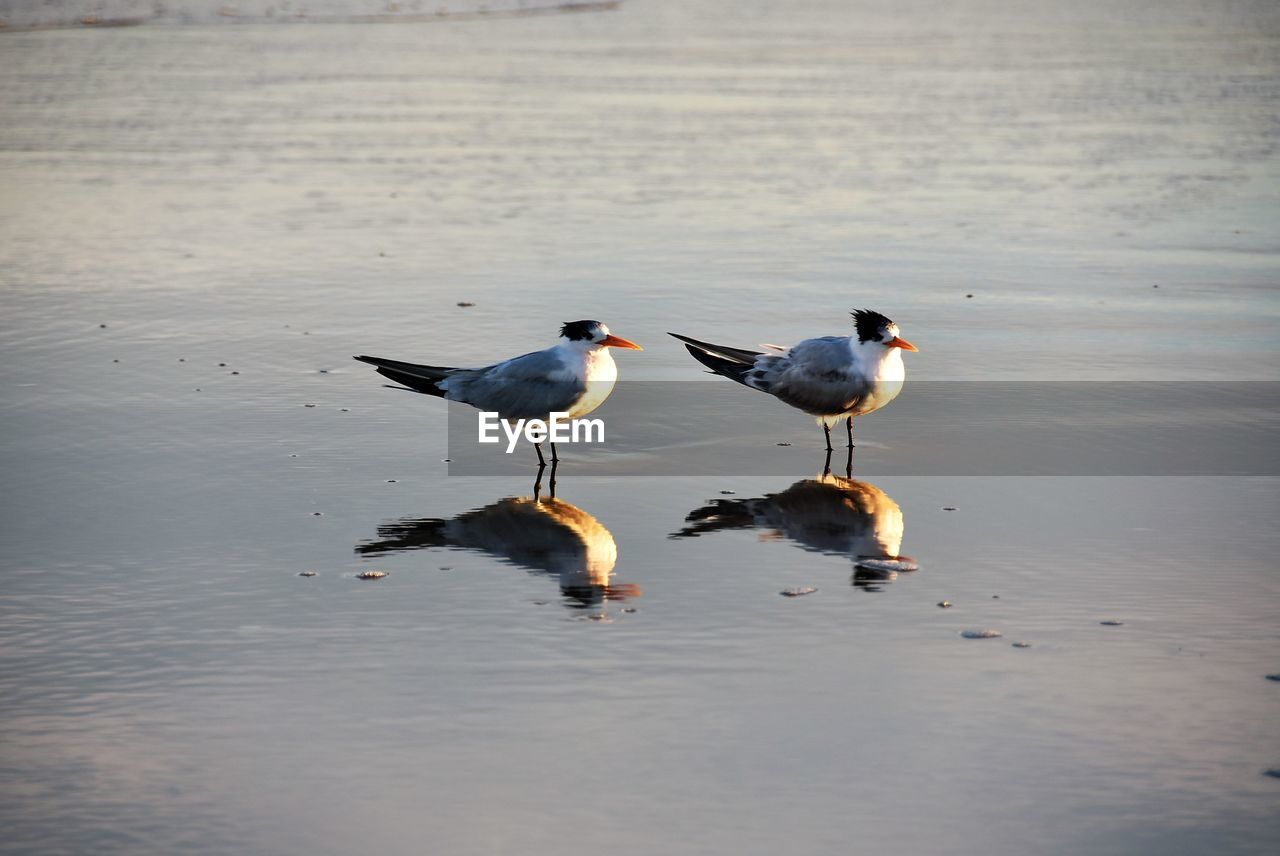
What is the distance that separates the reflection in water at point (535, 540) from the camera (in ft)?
25.5

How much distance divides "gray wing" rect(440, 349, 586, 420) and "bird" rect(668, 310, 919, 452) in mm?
778

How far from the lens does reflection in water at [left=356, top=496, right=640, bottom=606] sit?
25.5ft

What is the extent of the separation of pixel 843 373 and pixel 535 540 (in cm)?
241

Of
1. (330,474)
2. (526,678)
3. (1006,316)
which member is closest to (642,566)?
(526,678)

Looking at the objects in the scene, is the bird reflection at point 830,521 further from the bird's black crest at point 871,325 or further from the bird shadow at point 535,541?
the bird's black crest at point 871,325

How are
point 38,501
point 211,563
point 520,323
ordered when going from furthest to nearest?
point 520,323 → point 38,501 → point 211,563

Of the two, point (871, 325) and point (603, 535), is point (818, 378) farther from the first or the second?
point (603, 535)

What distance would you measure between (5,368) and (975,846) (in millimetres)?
8611

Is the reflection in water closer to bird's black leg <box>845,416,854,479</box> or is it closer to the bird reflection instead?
the bird reflection

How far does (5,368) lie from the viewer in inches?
469

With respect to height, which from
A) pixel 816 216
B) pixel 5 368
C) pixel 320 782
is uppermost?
pixel 816 216

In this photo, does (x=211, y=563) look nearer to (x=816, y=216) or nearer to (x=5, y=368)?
(x=5, y=368)

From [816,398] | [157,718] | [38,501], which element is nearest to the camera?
[157,718]

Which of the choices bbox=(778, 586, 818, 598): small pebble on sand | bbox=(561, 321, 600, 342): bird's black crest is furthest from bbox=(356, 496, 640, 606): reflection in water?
bbox=(561, 321, 600, 342): bird's black crest
